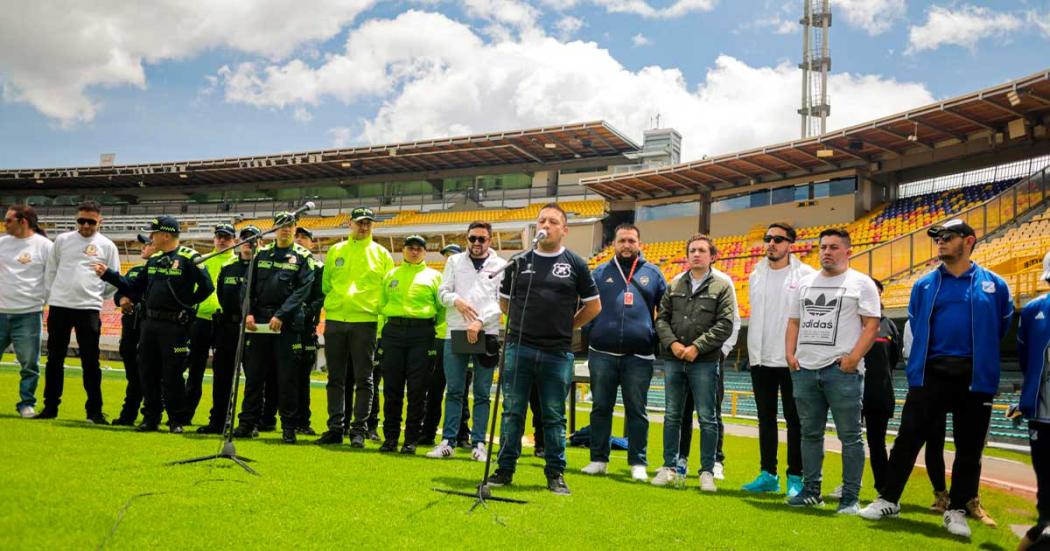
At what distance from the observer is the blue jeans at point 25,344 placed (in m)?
6.41

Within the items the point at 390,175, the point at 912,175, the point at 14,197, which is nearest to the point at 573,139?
the point at 390,175

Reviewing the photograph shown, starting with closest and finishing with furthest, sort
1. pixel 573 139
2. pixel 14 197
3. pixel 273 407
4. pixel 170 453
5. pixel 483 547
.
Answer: pixel 483 547, pixel 170 453, pixel 273 407, pixel 573 139, pixel 14 197

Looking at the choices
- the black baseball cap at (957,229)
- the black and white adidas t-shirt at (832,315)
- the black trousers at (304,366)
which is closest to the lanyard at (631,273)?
the black and white adidas t-shirt at (832,315)

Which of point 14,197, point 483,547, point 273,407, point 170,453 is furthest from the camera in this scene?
point 14,197

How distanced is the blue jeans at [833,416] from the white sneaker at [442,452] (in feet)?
9.60

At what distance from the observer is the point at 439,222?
36.9 meters

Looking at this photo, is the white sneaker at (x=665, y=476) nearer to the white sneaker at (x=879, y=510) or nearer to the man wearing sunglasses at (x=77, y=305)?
the white sneaker at (x=879, y=510)

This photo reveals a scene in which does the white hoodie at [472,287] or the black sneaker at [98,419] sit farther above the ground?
the white hoodie at [472,287]

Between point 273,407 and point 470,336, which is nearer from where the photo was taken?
point 470,336

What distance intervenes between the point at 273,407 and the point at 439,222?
2974 cm

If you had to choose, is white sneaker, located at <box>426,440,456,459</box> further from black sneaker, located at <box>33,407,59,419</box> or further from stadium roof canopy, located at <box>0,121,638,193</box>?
stadium roof canopy, located at <box>0,121,638,193</box>

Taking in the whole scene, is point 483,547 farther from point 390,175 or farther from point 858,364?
point 390,175

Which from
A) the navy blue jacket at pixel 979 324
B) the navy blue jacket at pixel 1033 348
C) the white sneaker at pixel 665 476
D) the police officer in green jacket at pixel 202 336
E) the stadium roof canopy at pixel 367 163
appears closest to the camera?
the navy blue jacket at pixel 1033 348

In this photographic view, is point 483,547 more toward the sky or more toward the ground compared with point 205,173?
more toward the ground
